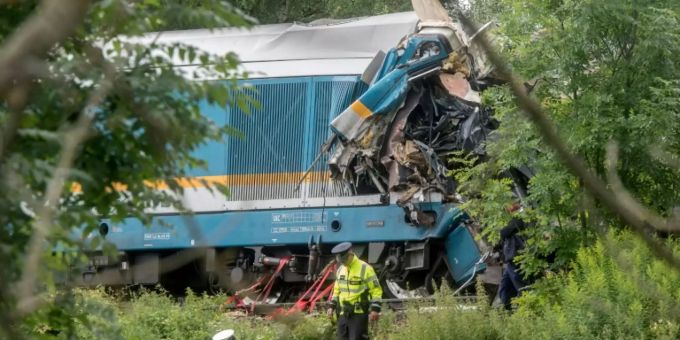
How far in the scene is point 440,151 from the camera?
1889 cm

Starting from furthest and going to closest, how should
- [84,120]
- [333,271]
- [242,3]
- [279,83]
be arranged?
[242,3] → [279,83] → [333,271] → [84,120]

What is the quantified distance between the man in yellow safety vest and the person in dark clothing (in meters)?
1.82

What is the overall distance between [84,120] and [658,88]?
1219 cm

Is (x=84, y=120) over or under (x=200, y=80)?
under

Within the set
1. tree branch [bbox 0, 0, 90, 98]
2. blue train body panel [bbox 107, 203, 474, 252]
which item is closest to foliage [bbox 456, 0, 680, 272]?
blue train body panel [bbox 107, 203, 474, 252]

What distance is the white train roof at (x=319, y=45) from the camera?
20562mm

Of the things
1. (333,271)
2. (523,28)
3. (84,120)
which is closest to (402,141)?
(333,271)

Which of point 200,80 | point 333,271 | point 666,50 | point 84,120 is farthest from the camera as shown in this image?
point 333,271

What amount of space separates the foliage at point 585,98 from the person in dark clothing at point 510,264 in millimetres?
794

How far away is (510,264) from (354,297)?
7.49ft

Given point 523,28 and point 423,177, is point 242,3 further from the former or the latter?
point 523,28

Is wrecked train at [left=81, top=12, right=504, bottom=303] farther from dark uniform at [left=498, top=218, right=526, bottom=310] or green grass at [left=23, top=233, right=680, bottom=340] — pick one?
green grass at [left=23, top=233, right=680, bottom=340]

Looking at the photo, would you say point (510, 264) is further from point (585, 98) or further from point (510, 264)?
point (585, 98)

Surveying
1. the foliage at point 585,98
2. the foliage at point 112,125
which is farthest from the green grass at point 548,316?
the foliage at point 112,125
